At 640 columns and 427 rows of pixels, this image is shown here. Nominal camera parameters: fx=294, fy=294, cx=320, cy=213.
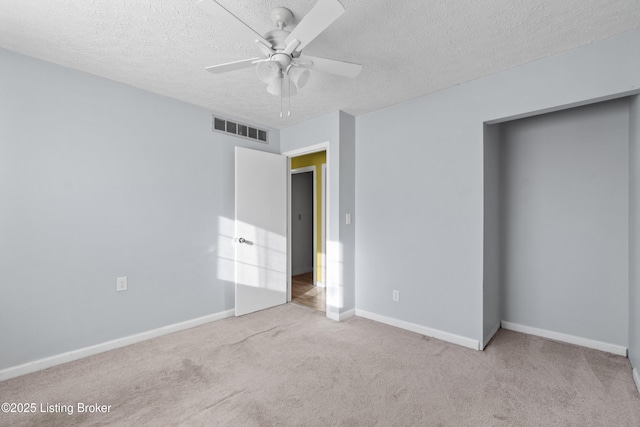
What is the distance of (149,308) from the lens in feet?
9.61

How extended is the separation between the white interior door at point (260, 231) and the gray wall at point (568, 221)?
104 inches

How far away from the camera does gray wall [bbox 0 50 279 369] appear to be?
7.41ft

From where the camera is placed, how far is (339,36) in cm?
203

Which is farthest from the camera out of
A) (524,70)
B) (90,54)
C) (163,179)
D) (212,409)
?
(163,179)

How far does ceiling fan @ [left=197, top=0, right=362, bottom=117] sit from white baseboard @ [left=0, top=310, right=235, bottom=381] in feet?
8.39

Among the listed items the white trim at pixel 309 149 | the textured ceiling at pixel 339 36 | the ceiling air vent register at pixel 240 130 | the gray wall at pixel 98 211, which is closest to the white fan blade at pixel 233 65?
the textured ceiling at pixel 339 36

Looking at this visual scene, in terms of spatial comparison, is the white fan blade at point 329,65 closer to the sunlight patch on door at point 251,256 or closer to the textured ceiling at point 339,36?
the textured ceiling at point 339,36

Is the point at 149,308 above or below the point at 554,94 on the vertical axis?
below

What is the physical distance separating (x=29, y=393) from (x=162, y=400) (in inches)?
38.1

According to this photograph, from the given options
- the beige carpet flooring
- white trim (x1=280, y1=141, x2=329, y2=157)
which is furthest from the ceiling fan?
the beige carpet flooring

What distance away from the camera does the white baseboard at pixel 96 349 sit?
7.35 feet

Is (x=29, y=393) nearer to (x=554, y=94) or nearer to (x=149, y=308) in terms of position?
(x=149, y=308)

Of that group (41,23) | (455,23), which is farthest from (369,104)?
(41,23)

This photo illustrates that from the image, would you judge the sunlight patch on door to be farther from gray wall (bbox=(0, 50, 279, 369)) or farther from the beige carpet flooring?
the beige carpet flooring
